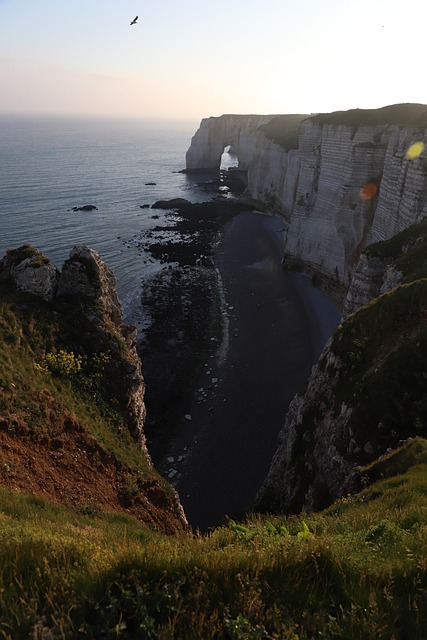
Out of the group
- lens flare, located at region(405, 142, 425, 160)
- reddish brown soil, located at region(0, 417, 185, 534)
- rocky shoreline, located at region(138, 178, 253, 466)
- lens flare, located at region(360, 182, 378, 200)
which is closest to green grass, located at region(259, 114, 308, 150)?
rocky shoreline, located at region(138, 178, 253, 466)

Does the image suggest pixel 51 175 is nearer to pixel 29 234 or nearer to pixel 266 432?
pixel 29 234

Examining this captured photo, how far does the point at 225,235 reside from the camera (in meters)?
78.1

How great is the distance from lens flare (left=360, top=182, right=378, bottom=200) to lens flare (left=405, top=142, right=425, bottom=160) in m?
8.31

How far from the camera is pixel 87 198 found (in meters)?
97.1

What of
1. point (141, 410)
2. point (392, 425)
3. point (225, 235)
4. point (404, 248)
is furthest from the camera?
point (225, 235)

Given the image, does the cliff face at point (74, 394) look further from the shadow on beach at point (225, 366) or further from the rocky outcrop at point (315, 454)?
the shadow on beach at point (225, 366)

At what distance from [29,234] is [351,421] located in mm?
67539

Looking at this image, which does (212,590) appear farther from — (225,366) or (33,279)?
(225,366)

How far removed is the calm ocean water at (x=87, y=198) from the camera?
66500mm

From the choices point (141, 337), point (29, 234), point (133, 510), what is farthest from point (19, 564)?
point (29, 234)

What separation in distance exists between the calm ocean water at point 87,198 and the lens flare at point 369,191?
1169 inches

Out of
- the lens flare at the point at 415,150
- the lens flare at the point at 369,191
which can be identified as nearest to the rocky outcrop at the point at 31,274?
the lens flare at the point at 415,150

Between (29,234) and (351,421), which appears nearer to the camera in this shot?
(351,421)

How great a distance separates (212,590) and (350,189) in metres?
45.1
